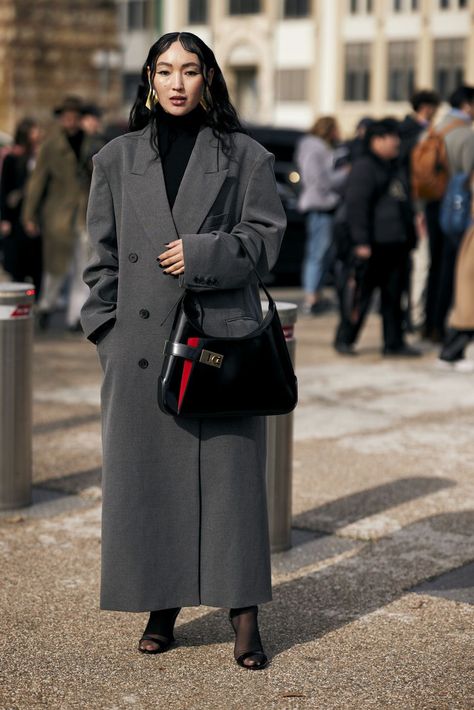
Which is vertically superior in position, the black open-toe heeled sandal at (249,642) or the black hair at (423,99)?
the black hair at (423,99)

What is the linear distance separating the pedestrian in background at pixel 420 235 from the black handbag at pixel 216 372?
708 centimetres

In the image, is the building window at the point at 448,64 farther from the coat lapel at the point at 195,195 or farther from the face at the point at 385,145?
the coat lapel at the point at 195,195

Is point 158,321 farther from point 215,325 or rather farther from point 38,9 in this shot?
point 38,9

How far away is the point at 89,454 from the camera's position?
7703 millimetres

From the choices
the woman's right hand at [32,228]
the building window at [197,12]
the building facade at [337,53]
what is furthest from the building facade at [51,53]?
the building window at [197,12]

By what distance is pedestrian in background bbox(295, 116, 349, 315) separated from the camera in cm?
1409

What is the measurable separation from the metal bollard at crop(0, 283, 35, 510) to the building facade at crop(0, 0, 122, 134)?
24.7 metres

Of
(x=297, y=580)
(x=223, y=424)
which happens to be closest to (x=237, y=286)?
(x=223, y=424)

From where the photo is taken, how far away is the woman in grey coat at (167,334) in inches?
177

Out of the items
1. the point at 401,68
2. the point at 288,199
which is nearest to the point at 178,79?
the point at 288,199

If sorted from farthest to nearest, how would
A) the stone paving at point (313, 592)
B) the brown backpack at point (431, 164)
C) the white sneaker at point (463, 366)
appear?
1. the brown backpack at point (431, 164)
2. the white sneaker at point (463, 366)
3. the stone paving at point (313, 592)

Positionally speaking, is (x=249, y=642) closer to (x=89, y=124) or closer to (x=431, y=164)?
(x=431, y=164)

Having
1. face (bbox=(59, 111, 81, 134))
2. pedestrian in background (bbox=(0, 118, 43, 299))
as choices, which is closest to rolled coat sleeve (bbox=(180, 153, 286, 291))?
face (bbox=(59, 111, 81, 134))

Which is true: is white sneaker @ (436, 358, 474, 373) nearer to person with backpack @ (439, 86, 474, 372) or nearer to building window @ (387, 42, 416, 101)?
person with backpack @ (439, 86, 474, 372)
